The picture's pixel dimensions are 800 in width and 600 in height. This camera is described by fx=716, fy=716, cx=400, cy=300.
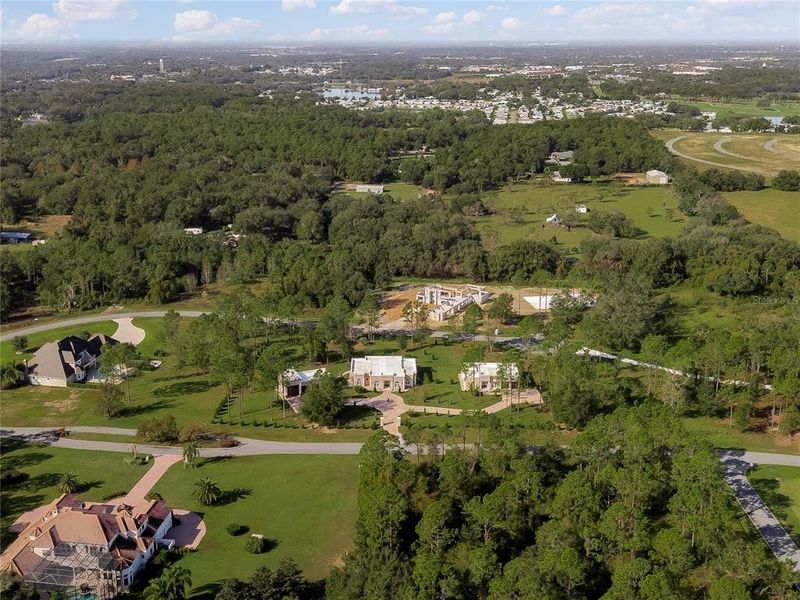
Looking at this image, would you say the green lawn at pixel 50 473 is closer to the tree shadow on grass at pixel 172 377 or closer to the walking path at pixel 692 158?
the tree shadow on grass at pixel 172 377

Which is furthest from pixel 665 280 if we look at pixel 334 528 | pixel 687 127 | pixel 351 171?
pixel 687 127

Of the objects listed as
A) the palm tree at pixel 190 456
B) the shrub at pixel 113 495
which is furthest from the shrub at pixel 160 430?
the shrub at pixel 113 495

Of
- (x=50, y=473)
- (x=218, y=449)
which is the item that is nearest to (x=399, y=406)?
(x=218, y=449)

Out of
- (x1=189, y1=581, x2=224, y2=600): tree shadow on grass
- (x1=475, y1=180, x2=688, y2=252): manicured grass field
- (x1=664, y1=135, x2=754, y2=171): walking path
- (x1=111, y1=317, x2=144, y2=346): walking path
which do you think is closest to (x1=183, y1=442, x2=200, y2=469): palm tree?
(x1=189, y1=581, x2=224, y2=600): tree shadow on grass

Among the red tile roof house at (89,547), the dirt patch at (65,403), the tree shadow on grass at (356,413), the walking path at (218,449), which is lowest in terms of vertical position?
the dirt patch at (65,403)

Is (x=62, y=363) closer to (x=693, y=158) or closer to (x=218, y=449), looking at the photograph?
(x=218, y=449)
